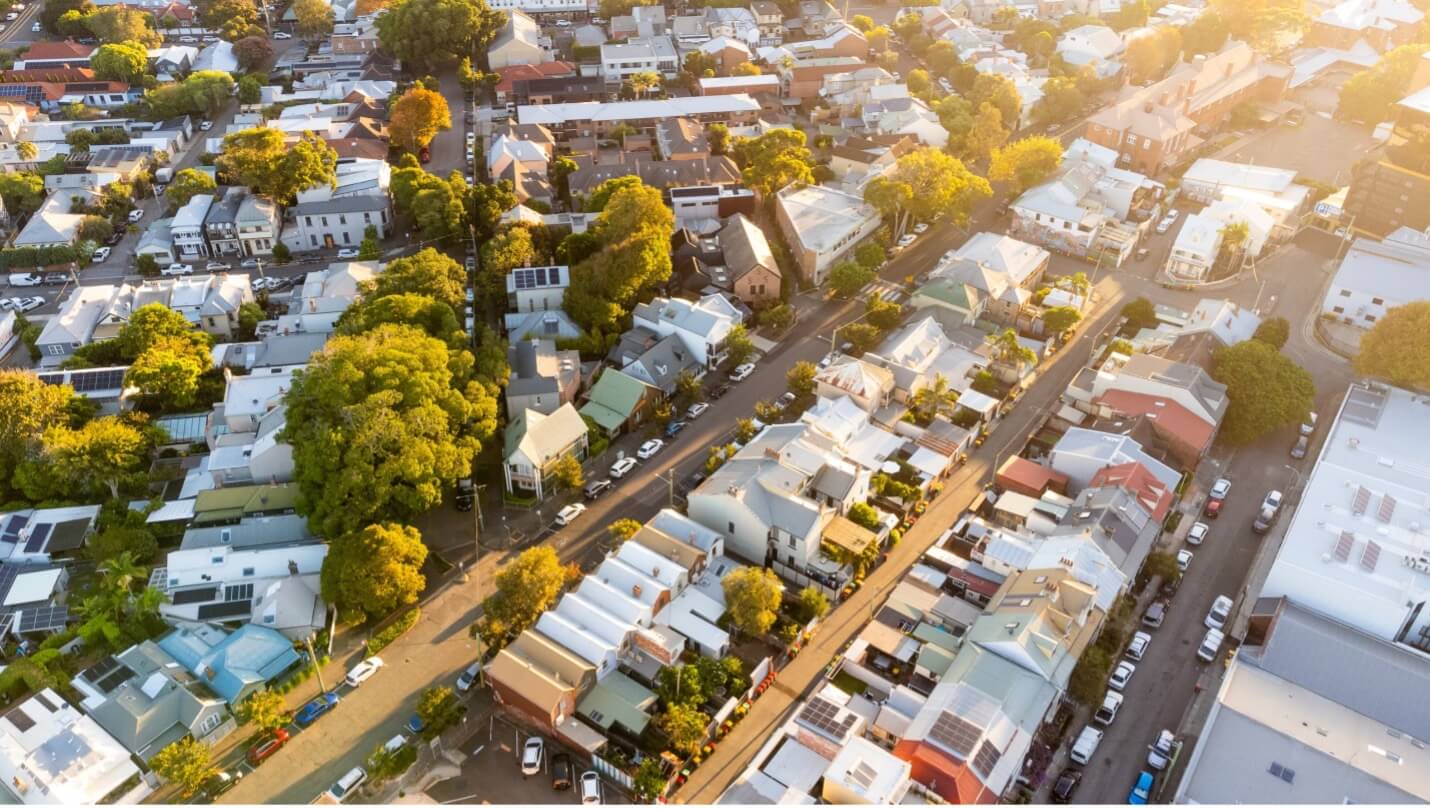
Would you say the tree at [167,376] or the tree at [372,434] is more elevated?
the tree at [372,434]

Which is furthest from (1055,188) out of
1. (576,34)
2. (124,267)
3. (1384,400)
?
(124,267)

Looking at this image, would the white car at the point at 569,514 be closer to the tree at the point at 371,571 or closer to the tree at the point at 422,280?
the tree at the point at 371,571

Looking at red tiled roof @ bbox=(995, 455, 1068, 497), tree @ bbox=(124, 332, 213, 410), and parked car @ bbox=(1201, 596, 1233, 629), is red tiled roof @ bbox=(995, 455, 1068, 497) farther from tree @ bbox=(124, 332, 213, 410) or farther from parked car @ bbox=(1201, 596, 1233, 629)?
tree @ bbox=(124, 332, 213, 410)

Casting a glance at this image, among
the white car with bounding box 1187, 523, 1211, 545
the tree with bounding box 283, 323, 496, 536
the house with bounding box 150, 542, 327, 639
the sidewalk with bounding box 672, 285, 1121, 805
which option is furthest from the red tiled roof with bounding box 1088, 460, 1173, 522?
the house with bounding box 150, 542, 327, 639

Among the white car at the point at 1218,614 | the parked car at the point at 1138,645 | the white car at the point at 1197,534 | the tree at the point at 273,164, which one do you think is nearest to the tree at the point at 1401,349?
the white car at the point at 1197,534

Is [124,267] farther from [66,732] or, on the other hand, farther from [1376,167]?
[1376,167]
